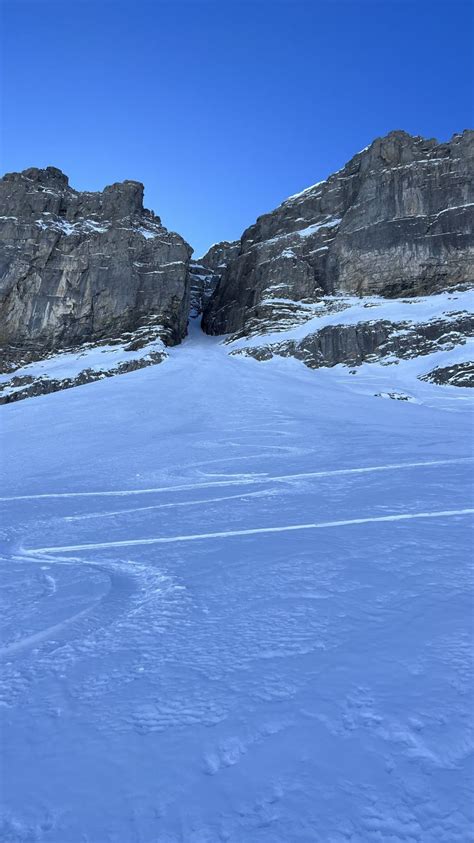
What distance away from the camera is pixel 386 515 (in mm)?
4637

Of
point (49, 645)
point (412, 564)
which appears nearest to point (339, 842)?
point (49, 645)

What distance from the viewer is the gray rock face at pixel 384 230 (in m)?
56.9

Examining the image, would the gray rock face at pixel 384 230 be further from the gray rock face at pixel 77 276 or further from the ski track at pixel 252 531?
the ski track at pixel 252 531

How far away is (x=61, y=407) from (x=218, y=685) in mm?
16008

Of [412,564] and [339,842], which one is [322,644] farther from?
[412,564]

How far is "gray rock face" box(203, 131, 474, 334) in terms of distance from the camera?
56938mm

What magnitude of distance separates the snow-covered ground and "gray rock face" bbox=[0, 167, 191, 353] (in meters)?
62.2

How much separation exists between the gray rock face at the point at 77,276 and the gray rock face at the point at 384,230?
13.4 meters

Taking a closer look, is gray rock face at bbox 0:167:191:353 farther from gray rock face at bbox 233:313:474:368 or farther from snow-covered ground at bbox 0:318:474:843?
snow-covered ground at bbox 0:318:474:843

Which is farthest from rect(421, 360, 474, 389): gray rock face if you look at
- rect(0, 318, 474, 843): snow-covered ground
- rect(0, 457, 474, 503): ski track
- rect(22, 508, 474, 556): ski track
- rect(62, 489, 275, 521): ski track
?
rect(22, 508, 474, 556): ski track

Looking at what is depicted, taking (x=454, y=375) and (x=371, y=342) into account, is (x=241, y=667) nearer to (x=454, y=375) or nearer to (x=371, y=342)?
(x=454, y=375)

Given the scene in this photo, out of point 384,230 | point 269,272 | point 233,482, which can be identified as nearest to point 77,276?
point 269,272

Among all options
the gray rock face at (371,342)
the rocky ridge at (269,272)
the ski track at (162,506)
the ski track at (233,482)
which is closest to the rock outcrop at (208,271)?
the rocky ridge at (269,272)

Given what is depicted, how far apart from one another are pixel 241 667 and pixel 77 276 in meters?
72.4
